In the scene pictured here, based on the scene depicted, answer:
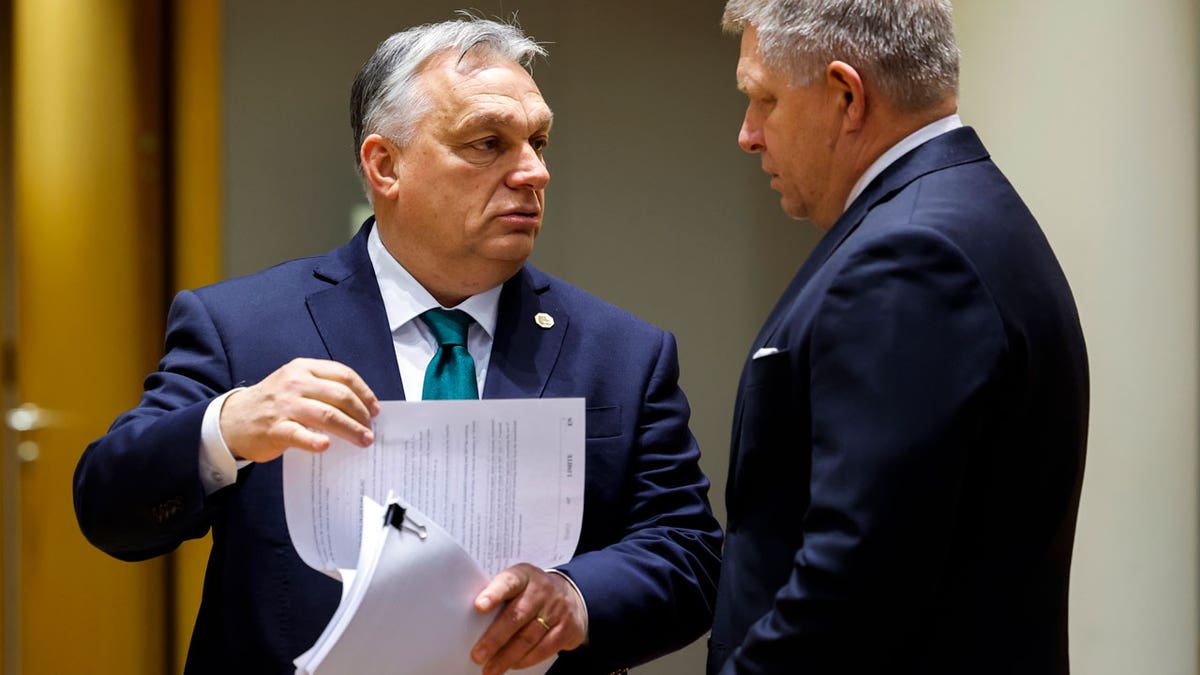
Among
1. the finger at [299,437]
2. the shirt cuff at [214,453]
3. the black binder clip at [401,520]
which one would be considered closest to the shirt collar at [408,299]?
the shirt cuff at [214,453]

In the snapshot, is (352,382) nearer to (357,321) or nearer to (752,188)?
(357,321)

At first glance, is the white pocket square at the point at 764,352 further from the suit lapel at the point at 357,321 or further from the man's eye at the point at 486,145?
the man's eye at the point at 486,145

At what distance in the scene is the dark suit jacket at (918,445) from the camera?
4.40 ft

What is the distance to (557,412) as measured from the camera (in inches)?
69.7

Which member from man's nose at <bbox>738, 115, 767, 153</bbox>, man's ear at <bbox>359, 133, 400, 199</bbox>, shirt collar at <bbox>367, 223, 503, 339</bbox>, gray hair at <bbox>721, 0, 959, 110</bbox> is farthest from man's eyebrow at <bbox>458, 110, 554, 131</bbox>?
gray hair at <bbox>721, 0, 959, 110</bbox>

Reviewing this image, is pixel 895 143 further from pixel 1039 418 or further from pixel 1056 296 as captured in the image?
pixel 1039 418

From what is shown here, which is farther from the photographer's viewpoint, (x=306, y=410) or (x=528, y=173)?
(x=528, y=173)

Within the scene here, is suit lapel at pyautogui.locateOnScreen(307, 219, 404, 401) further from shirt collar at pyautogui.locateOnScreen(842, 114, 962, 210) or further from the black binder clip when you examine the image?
shirt collar at pyautogui.locateOnScreen(842, 114, 962, 210)

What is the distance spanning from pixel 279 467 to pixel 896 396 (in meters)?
1.14

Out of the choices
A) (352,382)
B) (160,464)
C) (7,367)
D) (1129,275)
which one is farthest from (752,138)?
(7,367)

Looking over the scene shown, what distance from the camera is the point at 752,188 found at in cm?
356

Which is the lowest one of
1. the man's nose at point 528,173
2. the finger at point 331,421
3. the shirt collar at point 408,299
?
Result: the finger at point 331,421

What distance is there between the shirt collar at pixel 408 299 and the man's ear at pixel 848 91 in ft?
2.79

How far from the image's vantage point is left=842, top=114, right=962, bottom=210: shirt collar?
1579 mm
